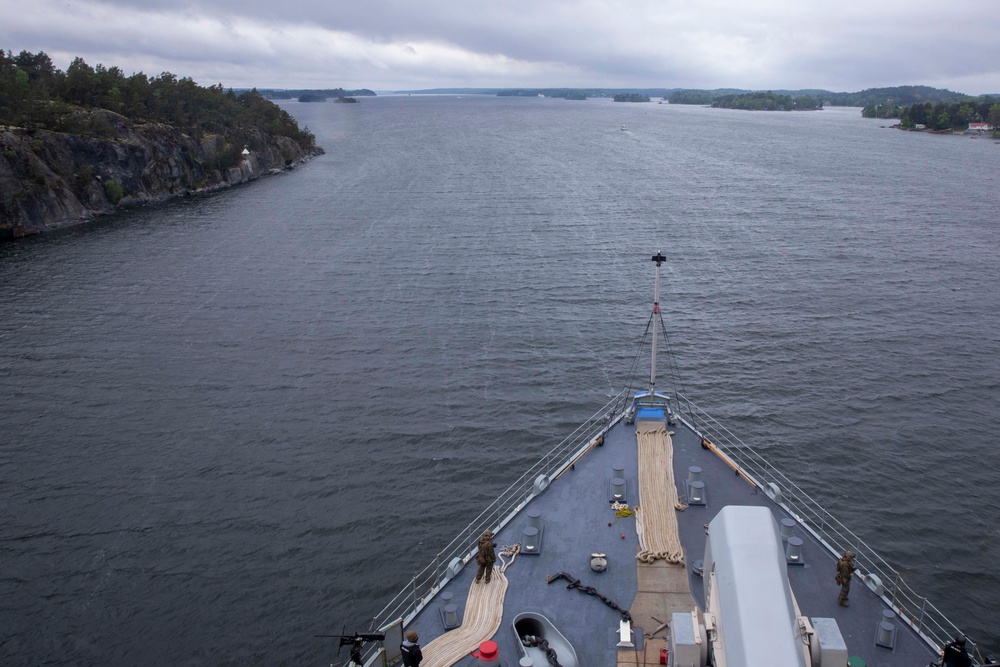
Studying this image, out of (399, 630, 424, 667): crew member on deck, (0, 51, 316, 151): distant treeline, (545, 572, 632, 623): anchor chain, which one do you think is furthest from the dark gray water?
(0, 51, 316, 151): distant treeline

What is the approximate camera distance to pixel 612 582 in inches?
644

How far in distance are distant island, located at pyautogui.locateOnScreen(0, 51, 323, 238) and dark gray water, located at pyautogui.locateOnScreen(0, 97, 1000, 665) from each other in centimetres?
743

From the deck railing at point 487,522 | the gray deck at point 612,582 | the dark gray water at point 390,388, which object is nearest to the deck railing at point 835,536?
the gray deck at point 612,582

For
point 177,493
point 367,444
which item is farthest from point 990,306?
point 177,493

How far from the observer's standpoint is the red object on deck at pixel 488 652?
13711 millimetres

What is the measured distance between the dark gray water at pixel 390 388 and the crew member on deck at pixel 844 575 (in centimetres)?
1055

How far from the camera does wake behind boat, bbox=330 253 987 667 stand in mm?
10719

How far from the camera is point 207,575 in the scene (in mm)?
24688

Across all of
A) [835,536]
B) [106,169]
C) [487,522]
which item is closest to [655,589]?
[487,522]

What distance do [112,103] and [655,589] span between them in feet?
389

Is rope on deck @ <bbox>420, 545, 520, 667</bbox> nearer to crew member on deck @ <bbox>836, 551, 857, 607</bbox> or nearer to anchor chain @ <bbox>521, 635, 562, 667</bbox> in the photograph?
anchor chain @ <bbox>521, 635, 562, 667</bbox>

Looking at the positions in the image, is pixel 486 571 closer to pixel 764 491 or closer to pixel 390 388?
pixel 764 491

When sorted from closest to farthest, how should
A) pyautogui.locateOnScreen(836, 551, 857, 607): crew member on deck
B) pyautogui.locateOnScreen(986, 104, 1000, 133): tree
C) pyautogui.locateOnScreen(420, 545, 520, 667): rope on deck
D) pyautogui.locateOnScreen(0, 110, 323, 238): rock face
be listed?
1. pyautogui.locateOnScreen(420, 545, 520, 667): rope on deck
2. pyautogui.locateOnScreen(836, 551, 857, 607): crew member on deck
3. pyautogui.locateOnScreen(0, 110, 323, 238): rock face
4. pyautogui.locateOnScreen(986, 104, 1000, 133): tree

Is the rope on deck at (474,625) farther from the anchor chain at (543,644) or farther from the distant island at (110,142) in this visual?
the distant island at (110,142)
